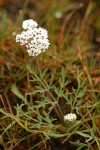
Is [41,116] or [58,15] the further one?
[58,15]

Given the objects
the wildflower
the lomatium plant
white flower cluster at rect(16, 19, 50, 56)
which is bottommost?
the lomatium plant

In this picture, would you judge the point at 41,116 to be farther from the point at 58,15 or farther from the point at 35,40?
the point at 58,15

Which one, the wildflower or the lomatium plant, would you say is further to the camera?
the wildflower

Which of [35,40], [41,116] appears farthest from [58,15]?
[41,116]

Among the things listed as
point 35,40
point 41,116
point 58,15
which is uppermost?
point 58,15

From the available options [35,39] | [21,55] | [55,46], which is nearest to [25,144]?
[35,39]

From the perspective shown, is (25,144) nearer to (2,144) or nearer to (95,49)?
(2,144)

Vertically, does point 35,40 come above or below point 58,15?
below

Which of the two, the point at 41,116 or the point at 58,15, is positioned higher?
the point at 58,15

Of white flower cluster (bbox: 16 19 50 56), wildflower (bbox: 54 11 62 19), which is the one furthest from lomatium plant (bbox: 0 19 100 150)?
wildflower (bbox: 54 11 62 19)

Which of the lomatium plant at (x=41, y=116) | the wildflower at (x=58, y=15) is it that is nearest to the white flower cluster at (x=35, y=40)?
the lomatium plant at (x=41, y=116)

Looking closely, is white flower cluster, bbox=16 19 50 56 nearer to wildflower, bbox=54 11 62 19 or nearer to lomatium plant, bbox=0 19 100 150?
lomatium plant, bbox=0 19 100 150
